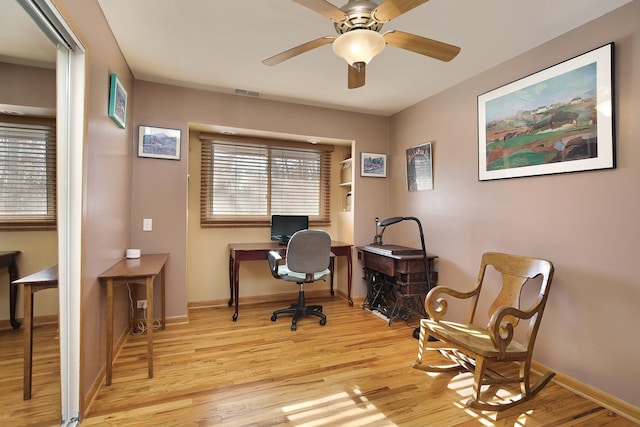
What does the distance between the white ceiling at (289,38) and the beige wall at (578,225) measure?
0.18 meters

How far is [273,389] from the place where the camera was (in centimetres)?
195

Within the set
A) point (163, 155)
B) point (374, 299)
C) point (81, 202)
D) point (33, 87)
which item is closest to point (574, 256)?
point (374, 299)

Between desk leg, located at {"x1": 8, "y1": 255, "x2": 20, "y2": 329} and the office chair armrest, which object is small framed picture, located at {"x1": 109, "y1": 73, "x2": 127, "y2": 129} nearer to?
desk leg, located at {"x1": 8, "y1": 255, "x2": 20, "y2": 329}

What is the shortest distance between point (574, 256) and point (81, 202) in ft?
9.94

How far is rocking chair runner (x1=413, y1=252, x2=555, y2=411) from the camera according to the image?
178 centimetres

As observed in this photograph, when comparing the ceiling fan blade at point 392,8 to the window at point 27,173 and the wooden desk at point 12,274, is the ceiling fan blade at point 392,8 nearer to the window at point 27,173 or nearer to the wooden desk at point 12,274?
the window at point 27,173

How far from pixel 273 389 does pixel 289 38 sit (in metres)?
2.44

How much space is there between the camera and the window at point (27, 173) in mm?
1216

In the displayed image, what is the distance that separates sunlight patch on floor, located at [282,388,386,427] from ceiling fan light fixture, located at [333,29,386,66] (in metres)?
1.99

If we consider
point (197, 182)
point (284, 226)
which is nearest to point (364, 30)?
point (284, 226)

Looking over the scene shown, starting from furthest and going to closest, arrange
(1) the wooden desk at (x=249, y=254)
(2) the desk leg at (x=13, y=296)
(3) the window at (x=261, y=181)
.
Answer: (3) the window at (x=261, y=181), (1) the wooden desk at (x=249, y=254), (2) the desk leg at (x=13, y=296)

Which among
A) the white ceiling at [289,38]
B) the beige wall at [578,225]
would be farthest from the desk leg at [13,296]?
the beige wall at [578,225]

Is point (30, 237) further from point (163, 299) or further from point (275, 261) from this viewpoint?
point (275, 261)

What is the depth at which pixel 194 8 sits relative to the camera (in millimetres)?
1864
